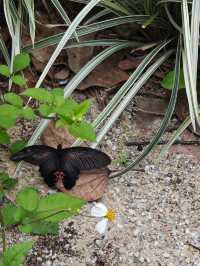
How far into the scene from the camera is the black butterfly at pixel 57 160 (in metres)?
2.17

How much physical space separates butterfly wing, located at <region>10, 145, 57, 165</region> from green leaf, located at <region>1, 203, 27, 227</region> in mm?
376

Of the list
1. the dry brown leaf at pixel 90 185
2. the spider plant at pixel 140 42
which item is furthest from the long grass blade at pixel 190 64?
the dry brown leaf at pixel 90 185

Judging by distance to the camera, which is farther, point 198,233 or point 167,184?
point 167,184

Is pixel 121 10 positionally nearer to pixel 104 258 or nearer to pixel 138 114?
pixel 138 114

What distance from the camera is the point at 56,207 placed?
178cm

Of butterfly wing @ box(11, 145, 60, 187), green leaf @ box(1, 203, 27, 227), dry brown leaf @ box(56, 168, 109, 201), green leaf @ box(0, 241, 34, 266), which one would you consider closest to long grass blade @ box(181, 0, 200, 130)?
dry brown leaf @ box(56, 168, 109, 201)

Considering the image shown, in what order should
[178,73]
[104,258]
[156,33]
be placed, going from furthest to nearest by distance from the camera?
1. [156,33]
2. [178,73]
3. [104,258]

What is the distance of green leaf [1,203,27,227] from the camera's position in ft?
5.67

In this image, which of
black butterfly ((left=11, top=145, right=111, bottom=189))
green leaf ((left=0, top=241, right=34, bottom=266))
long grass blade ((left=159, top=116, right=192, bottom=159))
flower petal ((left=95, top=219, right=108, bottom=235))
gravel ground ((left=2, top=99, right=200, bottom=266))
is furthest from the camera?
long grass blade ((left=159, top=116, right=192, bottom=159))

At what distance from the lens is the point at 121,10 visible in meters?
2.55

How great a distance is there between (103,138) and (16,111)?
64 cm

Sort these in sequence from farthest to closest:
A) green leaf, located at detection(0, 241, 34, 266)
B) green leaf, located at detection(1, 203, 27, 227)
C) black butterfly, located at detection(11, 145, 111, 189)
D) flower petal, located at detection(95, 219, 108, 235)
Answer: black butterfly, located at detection(11, 145, 111, 189) → flower petal, located at detection(95, 219, 108, 235) → green leaf, located at detection(1, 203, 27, 227) → green leaf, located at detection(0, 241, 34, 266)

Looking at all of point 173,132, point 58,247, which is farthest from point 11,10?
point 58,247

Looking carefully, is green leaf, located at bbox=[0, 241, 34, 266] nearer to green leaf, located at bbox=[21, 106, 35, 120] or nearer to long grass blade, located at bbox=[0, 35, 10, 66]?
green leaf, located at bbox=[21, 106, 35, 120]
